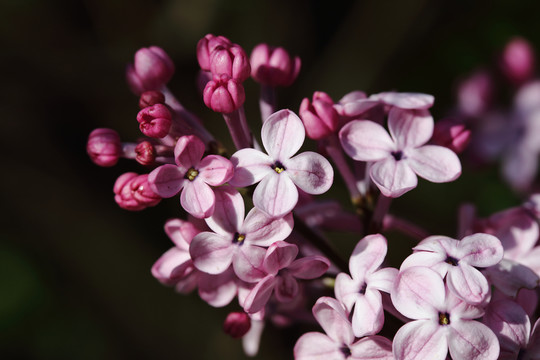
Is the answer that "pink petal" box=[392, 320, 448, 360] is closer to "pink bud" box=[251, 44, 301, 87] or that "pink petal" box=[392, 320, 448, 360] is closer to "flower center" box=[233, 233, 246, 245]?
"flower center" box=[233, 233, 246, 245]

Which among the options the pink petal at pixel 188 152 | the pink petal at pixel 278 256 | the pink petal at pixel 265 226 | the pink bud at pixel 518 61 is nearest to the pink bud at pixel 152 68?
the pink petal at pixel 188 152

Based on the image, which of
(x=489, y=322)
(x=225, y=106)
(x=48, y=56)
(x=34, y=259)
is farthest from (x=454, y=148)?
(x=34, y=259)

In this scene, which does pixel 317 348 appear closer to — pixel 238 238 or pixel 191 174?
pixel 238 238

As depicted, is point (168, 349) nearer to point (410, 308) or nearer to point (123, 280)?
point (123, 280)

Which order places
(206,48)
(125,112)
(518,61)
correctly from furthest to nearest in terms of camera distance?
(125,112), (518,61), (206,48)

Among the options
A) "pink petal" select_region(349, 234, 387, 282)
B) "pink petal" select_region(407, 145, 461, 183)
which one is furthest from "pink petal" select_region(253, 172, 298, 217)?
"pink petal" select_region(407, 145, 461, 183)

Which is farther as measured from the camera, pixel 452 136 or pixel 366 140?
pixel 452 136

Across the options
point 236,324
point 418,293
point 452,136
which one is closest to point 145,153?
point 236,324
